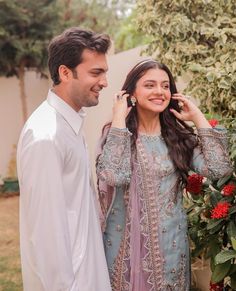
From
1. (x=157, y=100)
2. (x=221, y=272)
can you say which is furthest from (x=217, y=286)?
(x=157, y=100)

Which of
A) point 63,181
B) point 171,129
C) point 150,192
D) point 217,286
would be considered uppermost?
point 171,129

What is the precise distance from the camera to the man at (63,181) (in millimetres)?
1188

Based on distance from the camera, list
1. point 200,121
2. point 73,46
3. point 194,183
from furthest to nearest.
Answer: point 194,183 → point 200,121 → point 73,46

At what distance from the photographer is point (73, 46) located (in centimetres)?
131

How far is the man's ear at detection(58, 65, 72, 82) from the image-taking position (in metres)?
1.32

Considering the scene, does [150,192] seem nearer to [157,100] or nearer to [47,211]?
[157,100]

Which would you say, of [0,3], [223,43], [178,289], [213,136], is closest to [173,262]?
[178,289]

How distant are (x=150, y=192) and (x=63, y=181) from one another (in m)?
0.43

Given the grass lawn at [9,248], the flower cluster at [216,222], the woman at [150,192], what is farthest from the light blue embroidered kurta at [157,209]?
the grass lawn at [9,248]

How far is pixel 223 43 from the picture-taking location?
289 centimetres

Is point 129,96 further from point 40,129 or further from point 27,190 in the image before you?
point 27,190

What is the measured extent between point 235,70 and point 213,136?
3.69 feet

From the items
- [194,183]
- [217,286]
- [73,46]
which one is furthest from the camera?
[217,286]

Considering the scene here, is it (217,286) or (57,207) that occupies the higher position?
(57,207)
